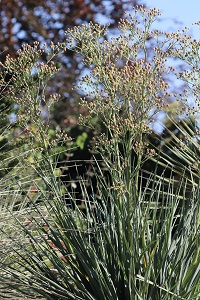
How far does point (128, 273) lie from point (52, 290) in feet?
1.49

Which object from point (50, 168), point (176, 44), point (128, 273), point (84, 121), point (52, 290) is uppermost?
point (176, 44)

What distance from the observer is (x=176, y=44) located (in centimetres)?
415

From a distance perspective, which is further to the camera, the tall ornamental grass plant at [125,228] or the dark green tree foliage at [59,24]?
the dark green tree foliage at [59,24]

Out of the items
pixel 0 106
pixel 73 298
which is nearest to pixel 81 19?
pixel 0 106

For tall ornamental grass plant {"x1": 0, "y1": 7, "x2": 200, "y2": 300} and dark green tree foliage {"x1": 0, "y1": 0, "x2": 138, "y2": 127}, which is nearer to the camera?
tall ornamental grass plant {"x1": 0, "y1": 7, "x2": 200, "y2": 300}

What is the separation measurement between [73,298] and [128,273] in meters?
0.34

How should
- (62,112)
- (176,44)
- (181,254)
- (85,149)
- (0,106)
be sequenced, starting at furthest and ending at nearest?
1. (62,112)
2. (85,149)
3. (0,106)
4. (176,44)
5. (181,254)

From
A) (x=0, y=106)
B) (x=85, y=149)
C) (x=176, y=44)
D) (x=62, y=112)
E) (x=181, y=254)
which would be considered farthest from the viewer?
(x=62, y=112)

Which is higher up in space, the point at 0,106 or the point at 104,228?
the point at 0,106

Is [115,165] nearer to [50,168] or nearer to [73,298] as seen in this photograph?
[50,168]

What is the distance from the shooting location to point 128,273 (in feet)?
12.1

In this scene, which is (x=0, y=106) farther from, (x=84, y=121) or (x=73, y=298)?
(x=73, y=298)

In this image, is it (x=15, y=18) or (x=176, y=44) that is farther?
(x=15, y=18)

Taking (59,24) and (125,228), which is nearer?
(125,228)
